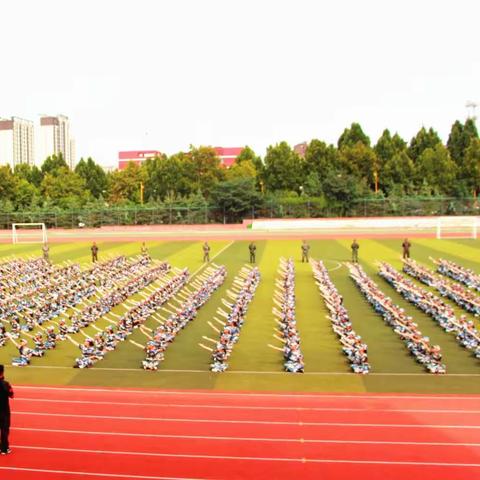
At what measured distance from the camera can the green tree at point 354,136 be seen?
101m

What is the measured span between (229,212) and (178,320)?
5829 cm

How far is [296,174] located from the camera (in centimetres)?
9394

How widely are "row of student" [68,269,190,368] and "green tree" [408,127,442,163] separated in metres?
79.2

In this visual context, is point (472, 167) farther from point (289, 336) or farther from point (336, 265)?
point (289, 336)

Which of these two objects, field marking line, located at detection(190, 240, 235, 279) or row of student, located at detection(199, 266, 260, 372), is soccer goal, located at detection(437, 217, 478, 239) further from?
row of student, located at detection(199, 266, 260, 372)

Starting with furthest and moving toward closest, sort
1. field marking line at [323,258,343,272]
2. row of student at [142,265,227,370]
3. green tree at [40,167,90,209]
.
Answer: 1. green tree at [40,167,90,209]
2. field marking line at [323,258,343,272]
3. row of student at [142,265,227,370]

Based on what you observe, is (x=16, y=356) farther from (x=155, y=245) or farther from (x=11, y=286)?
(x=155, y=245)

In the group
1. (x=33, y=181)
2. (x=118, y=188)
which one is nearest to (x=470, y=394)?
(x=118, y=188)

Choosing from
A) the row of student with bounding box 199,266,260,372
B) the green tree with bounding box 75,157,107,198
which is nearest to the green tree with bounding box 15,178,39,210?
the green tree with bounding box 75,157,107,198

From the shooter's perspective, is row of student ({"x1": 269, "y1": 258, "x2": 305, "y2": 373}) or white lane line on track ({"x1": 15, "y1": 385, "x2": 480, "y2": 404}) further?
row of student ({"x1": 269, "y1": 258, "x2": 305, "y2": 373})

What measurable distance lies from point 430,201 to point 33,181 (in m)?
67.4

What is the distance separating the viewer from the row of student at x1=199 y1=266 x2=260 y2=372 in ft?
53.0

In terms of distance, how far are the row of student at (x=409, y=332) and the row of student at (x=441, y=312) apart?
39.4 inches

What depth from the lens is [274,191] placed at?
94.1 meters
